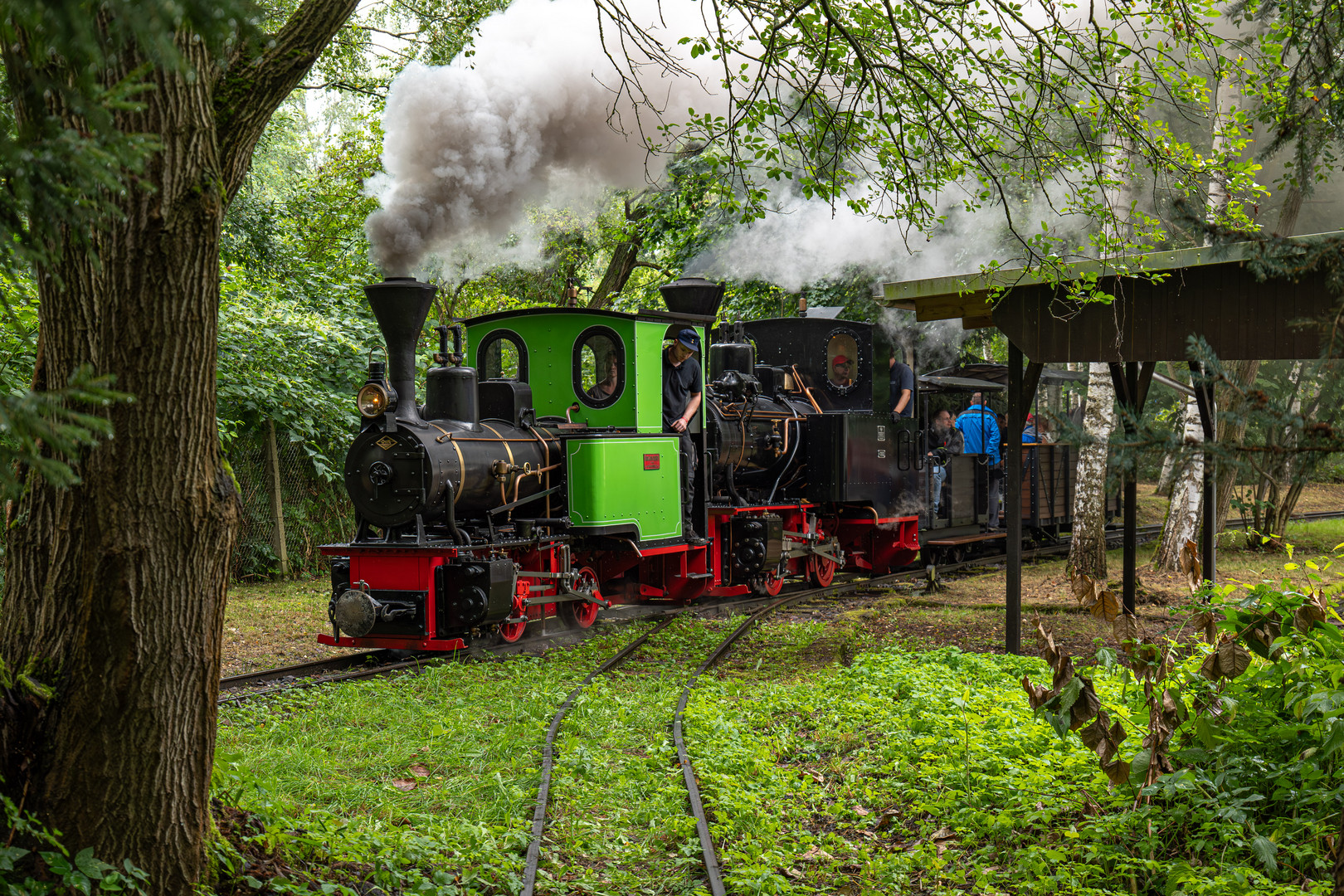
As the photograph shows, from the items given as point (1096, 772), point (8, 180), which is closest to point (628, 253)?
point (1096, 772)

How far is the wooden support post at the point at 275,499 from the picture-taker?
1238 centimetres

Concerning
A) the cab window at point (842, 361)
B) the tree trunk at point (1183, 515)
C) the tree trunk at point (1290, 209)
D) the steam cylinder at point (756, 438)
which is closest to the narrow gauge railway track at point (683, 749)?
the steam cylinder at point (756, 438)

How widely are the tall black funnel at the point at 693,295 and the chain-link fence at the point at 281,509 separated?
5.41 meters

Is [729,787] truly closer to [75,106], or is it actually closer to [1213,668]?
[1213,668]

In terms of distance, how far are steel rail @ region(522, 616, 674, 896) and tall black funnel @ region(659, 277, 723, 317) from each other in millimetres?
3475

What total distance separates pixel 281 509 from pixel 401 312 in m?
6.24

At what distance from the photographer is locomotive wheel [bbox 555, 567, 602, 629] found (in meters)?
9.27

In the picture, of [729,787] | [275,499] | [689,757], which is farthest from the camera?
[275,499]

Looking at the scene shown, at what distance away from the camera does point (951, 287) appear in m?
7.55

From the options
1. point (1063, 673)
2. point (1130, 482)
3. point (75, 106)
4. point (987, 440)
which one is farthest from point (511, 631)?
point (987, 440)

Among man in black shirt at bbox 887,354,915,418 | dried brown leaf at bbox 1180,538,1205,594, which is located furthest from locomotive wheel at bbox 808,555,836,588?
dried brown leaf at bbox 1180,538,1205,594

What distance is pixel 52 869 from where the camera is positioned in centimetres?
280

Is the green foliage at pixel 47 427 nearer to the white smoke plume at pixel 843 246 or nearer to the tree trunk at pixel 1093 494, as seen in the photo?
the tree trunk at pixel 1093 494

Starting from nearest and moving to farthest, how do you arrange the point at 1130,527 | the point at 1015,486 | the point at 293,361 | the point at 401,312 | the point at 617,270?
1. the point at 401,312
2. the point at 1015,486
3. the point at 1130,527
4. the point at 293,361
5. the point at 617,270
